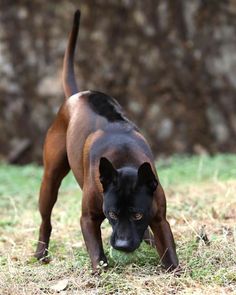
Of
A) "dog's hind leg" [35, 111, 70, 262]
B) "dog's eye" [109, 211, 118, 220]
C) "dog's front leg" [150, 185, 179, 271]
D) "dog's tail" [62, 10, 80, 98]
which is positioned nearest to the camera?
"dog's eye" [109, 211, 118, 220]

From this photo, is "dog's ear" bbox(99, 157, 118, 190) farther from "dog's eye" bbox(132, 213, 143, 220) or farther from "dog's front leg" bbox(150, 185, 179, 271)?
"dog's front leg" bbox(150, 185, 179, 271)

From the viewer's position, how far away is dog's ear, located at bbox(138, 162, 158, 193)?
4895 mm

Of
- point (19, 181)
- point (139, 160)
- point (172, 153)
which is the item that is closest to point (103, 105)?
point (139, 160)

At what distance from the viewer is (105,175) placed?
499 centimetres

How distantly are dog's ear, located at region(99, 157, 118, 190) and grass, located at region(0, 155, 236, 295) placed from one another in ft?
1.86

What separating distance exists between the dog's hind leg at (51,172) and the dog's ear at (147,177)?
4.22 ft

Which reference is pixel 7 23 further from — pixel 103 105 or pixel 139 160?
pixel 139 160

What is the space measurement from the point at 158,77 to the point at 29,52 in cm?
210

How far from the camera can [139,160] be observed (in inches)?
208

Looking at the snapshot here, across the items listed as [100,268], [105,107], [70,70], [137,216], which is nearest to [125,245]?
[137,216]

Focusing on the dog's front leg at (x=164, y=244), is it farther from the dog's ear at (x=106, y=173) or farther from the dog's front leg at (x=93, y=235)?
the dog's ear at (x=106, y=173)

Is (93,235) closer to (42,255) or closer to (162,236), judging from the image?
(162,236)

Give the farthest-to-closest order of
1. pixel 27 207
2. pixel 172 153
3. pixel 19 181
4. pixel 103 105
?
pixel 172 153
pixel 19 181
pixel 27 207
pixel 103 105

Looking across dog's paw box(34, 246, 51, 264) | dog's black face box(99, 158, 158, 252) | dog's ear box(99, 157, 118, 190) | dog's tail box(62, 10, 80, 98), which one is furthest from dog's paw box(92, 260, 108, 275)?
dog's tail box(62, 10, 80, 98)
